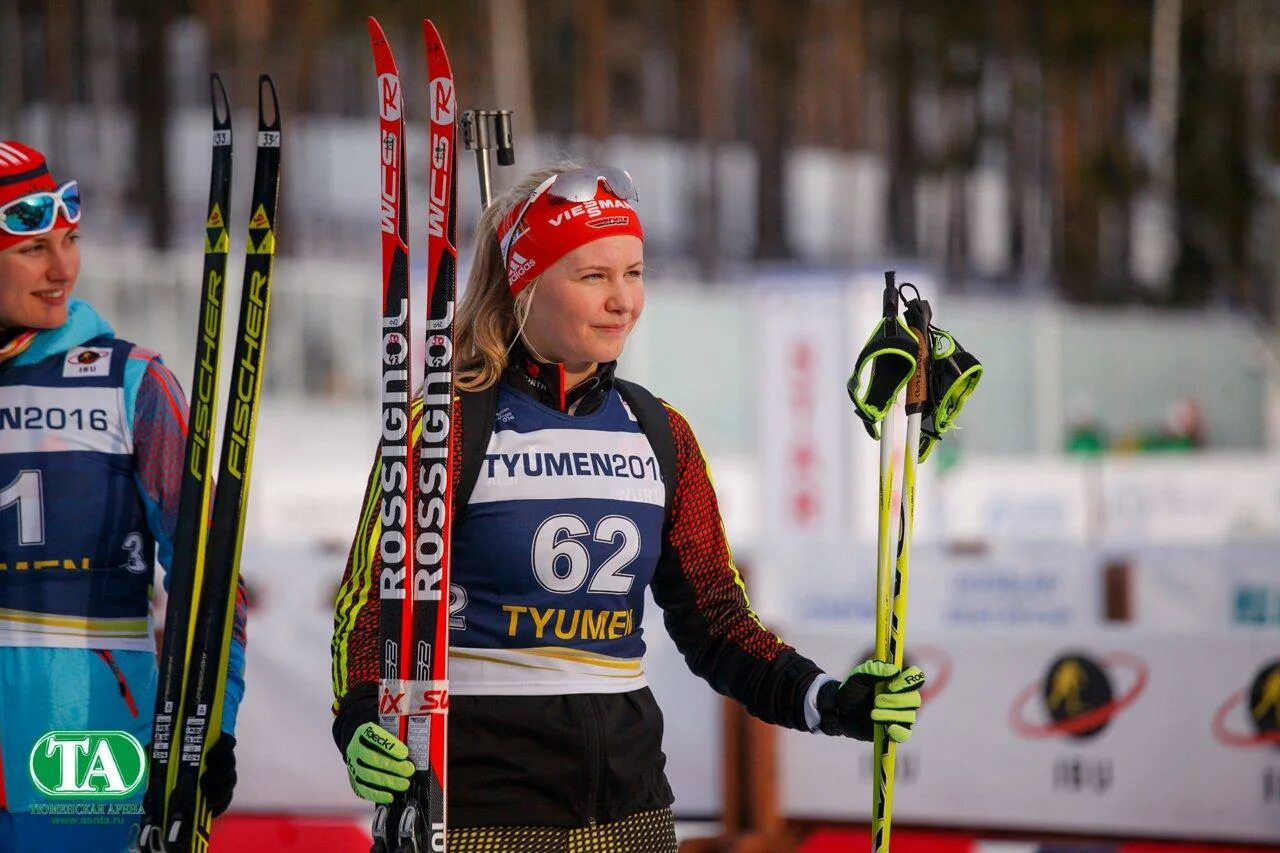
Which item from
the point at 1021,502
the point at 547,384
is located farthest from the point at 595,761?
the point at 1021,502

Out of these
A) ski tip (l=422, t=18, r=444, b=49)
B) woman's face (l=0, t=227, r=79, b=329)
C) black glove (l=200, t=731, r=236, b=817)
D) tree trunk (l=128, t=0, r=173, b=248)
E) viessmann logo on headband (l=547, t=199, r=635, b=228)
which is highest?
tree trunk (l=128, t=0, r=173, b=248)

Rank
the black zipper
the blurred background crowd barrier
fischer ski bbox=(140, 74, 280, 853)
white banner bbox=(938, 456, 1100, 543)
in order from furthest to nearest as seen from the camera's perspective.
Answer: white banner bbox=(938, 456, 1100, 543)
the blurred background crowd barrier
fischer ski bbox=(140, 74, 280, 853)
the black zipper

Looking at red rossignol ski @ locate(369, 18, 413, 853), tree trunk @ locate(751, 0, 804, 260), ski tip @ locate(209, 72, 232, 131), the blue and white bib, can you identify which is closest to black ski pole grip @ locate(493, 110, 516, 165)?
red rossignol ski @ locate(369, 18, 413, 853)

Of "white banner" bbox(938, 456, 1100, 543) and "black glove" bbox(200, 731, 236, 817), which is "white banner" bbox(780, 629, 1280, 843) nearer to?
"black glove" bbox(200, 731, 236, 817)

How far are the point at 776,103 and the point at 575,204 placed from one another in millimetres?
33490

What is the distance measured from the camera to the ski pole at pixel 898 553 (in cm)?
313

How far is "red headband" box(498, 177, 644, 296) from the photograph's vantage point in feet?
9.97

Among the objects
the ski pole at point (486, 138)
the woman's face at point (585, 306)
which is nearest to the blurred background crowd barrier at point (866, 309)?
the ski pole at point (486, 138)

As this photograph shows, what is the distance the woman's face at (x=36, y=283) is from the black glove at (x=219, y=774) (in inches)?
33.0

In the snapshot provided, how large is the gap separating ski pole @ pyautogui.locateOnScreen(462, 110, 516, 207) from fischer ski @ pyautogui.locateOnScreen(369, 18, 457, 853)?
41cm

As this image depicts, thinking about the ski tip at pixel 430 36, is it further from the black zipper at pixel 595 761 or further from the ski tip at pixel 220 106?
the black zipper at pixel 595 761

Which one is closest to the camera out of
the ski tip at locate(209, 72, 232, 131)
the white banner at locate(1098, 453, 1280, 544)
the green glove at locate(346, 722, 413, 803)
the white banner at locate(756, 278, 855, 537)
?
the green glove at locate(346, 722, 413, 803)

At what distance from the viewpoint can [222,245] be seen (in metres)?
3.57

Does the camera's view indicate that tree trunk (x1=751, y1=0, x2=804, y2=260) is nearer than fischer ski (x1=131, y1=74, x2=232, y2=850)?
No
